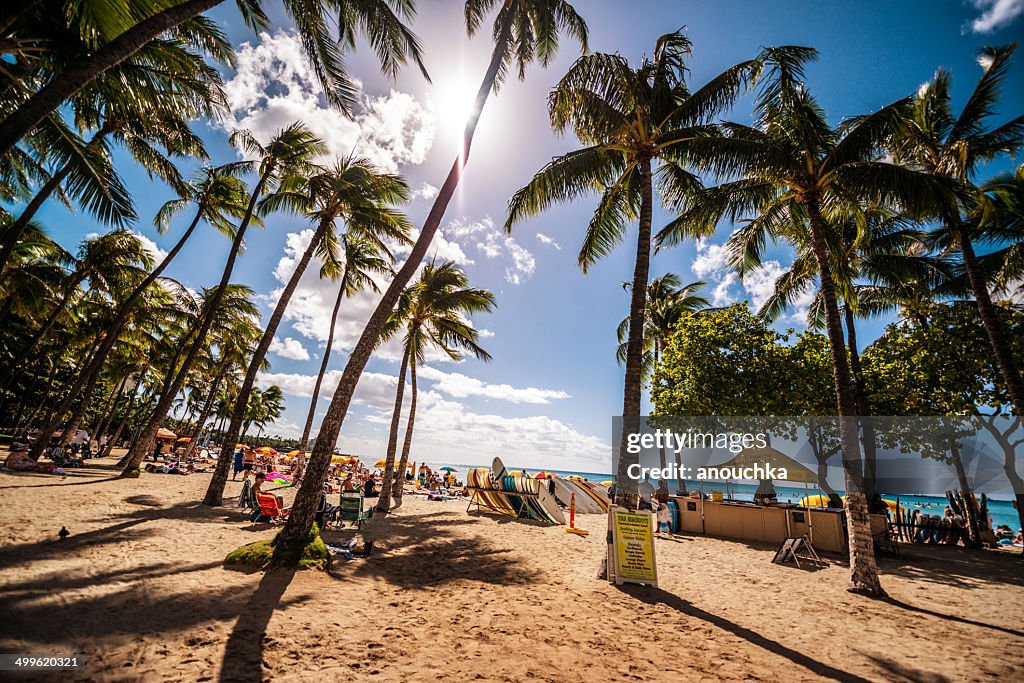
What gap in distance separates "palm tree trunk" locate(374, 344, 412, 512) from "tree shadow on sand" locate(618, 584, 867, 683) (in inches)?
407

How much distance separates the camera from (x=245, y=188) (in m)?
18.0

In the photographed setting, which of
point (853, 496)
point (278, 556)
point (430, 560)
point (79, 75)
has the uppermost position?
point (79, 75)

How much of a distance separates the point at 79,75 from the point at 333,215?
9203 millimetres

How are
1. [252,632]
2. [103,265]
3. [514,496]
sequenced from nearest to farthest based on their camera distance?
1. [252,632]
2. [514,496]
3. [103,265]

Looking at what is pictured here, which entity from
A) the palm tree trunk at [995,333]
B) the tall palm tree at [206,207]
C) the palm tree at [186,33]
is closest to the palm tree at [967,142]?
the palm tree trunk at [995,333]

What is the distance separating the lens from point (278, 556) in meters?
6.75

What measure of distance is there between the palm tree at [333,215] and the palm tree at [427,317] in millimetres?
3081

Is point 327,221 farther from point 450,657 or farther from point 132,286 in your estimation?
point 132,286

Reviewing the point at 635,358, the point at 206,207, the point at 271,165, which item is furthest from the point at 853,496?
the point at 206,207

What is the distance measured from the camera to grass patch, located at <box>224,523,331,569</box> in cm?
654

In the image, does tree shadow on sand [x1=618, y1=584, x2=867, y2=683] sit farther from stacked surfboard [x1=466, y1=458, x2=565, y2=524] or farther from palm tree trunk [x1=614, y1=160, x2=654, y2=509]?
stacked surfboard [x1=466, y1=458, x2=565, y2=524]

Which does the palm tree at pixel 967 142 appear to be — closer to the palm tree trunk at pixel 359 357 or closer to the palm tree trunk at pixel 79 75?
the palm tree trunk at pixel 359 357

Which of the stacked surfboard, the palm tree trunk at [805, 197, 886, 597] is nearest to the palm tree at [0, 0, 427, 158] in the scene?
the palm tree trunk at [805, 197, 886, 597]

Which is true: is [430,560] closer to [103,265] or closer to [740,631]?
[740,631]
